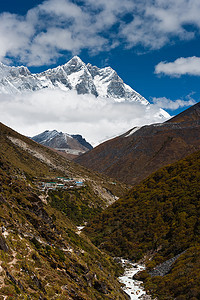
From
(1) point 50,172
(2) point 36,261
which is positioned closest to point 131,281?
(2) point 36,261

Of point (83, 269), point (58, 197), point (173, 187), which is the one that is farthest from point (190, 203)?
point (58, 197)

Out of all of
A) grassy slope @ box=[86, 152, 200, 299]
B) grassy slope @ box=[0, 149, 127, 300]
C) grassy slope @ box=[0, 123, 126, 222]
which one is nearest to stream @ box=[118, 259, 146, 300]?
grassy slope @ box=[86, 152, 200, 299]

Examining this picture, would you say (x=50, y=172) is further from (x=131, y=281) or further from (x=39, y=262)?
(x=39, y=262)

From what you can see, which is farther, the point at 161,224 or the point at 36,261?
the point at 161,224

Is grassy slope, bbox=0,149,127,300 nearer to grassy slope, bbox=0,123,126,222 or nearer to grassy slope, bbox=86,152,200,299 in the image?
grassy slope, bbox=86,152,200,299

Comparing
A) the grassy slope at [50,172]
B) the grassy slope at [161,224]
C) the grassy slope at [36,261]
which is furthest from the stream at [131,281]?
the grassy slope at [50,172]

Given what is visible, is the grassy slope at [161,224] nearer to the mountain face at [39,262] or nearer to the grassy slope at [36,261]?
the mountain face at [39,262]
